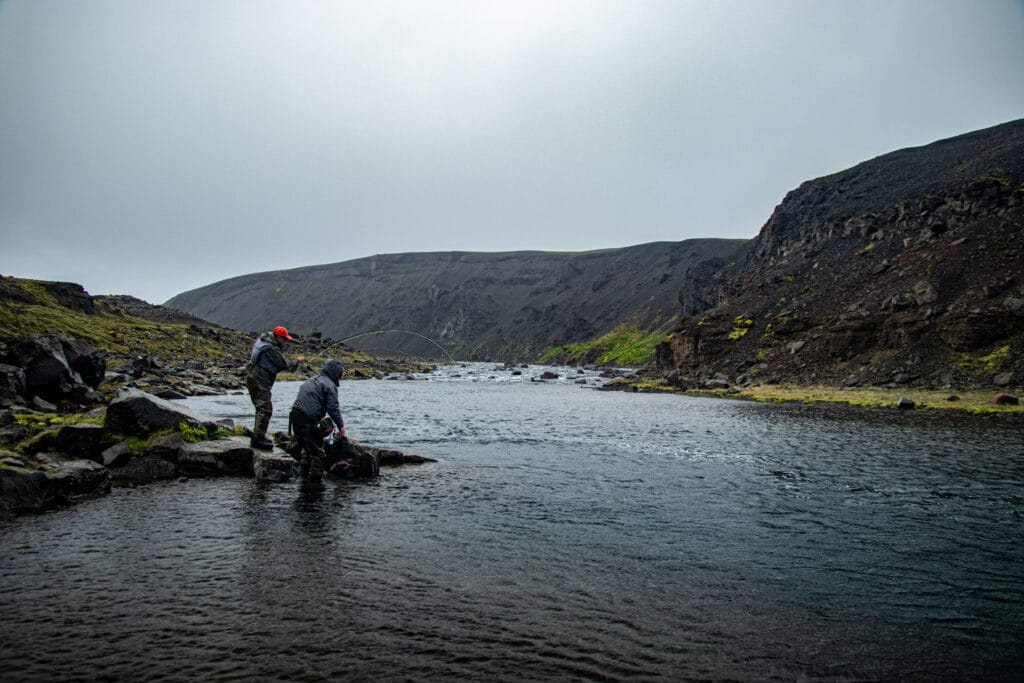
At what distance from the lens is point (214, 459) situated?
46.2ft

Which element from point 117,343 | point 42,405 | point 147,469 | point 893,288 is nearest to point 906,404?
point 893,288

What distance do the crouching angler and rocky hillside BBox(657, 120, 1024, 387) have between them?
3778 cm

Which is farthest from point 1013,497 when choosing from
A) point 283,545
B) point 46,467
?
point 46,467

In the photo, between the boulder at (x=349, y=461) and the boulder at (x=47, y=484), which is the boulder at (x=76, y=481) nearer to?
the boulder at (x=47, y=484)

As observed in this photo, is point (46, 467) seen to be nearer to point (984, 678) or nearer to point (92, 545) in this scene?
point (92, 545)

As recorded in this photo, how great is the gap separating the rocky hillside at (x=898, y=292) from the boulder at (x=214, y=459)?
39709 millimetres

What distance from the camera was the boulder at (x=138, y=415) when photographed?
14.3 meters

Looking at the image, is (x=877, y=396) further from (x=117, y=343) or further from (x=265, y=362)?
(x=117, y=343)

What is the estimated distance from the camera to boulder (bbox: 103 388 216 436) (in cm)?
1426

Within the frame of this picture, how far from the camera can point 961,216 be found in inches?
2000

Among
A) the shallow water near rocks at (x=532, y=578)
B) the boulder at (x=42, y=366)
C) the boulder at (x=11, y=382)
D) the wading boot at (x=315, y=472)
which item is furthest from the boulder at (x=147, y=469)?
the boulder at (x=42, y=366)

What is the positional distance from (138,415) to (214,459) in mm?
2512

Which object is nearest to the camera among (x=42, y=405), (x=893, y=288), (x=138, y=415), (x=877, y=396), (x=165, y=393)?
(x=138, y=415)

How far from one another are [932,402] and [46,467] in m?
38.8
